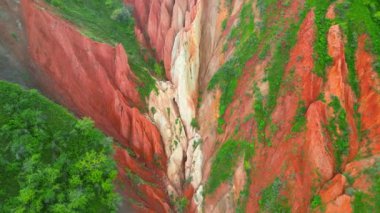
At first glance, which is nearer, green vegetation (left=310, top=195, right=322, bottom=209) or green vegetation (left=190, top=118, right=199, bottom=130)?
green vegetation (left=310, top=195, right=322, bottom=209)

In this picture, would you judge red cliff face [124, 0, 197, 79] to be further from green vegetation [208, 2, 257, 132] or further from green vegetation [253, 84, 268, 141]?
green vegetation [253, 84, 268, 141]

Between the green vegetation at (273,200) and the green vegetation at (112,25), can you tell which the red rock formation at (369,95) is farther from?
the green vegetation at (112,25)

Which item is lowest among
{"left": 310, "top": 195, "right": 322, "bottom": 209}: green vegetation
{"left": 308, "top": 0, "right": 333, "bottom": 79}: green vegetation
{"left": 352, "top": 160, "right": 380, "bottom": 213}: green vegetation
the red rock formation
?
{"left": 310, "top": 195, "right": 322, "bottom": 209}: green vegetation

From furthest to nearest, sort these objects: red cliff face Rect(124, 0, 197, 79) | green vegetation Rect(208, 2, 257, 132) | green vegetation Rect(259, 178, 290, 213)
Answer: red cliff face Rect(124, 0, 197, 79), green vegetation Rect(208, 2, 257, 132), green vegetation Rect(259, 178, 290, 213)

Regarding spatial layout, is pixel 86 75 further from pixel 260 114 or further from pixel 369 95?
pixel 369 95

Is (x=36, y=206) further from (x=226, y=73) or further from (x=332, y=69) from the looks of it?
(x=332, y=69)

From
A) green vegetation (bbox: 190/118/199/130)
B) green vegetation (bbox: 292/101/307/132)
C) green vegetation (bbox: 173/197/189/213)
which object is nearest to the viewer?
green vegetation (bbox: 292/101/307/132)

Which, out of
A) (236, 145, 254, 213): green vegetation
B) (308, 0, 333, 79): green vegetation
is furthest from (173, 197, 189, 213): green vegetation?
(308, 0, 333, 79): green vegetation

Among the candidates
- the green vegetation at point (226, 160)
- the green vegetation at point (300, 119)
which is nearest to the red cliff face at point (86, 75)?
the green vegetation at point (226, 160)
